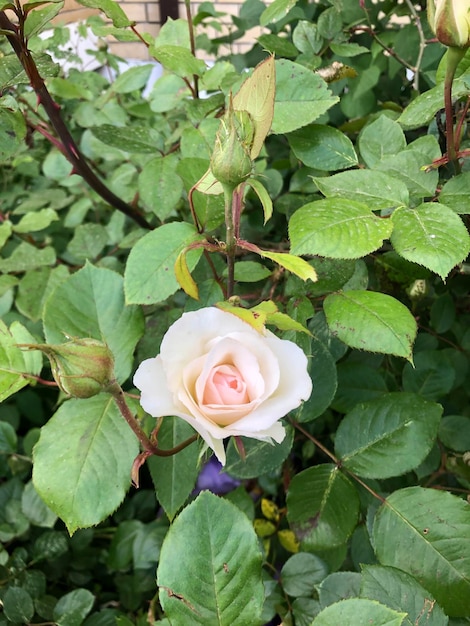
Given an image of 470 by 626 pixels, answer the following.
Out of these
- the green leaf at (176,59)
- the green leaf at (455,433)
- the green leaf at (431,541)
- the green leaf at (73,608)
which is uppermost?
the green leaf at (176,59)

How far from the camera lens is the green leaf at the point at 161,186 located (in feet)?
1.79

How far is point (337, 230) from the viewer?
1.19 feet

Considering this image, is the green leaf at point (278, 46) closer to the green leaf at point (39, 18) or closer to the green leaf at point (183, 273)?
the green leaf at point (39, 18)

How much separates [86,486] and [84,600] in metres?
0.27

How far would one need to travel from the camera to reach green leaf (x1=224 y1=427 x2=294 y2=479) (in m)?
0.46

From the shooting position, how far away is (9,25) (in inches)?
17.7

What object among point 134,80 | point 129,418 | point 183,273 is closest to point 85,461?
point 129,418

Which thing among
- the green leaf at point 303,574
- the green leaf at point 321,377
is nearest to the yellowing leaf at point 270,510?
the green leaf at point 303,574

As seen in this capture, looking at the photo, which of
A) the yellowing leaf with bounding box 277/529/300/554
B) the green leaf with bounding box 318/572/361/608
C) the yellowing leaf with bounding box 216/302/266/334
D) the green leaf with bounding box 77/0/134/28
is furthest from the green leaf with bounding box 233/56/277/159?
the yellowing leaf with bounding box 277/529/300/554

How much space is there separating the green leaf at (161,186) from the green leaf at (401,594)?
0.37 meters

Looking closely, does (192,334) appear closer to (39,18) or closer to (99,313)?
(99,313)

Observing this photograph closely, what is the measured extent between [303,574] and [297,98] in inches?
17.8

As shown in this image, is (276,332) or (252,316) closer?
(252,316)

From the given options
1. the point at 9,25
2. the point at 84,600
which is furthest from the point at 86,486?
the point at 9,25
